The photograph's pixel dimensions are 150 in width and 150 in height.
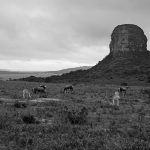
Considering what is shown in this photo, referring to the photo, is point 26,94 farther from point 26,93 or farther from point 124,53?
point 124,53

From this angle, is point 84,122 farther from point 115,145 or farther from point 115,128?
point 115,145

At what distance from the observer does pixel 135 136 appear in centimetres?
1373

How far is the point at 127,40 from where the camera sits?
573 ft

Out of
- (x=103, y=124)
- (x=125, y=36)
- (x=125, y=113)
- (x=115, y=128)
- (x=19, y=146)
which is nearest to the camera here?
(x=19, y=146)

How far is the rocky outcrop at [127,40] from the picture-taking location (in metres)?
172

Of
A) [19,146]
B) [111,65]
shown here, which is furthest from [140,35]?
[19,146]

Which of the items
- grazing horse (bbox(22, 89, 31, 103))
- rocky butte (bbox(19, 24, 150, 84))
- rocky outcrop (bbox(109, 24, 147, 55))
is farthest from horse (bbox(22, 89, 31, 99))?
rocky outcrop (bbox(109, 24, 147, 55))

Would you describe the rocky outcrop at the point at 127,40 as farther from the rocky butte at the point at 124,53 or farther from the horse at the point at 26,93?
the horse at the point at 26,93

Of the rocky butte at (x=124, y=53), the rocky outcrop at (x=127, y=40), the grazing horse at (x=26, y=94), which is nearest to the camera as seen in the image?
the grazing horse at (x=26, y=94)

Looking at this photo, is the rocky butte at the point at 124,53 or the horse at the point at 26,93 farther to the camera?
the rocky butte at the point at 124,53

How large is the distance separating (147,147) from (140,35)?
172 metres

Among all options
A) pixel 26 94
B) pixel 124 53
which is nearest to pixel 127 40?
pixel 124 53

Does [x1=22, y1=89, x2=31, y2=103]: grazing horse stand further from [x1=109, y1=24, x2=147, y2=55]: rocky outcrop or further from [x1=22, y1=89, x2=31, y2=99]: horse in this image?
[x1=109, y1=24, x2=147, y2=55]: rocky outcrop

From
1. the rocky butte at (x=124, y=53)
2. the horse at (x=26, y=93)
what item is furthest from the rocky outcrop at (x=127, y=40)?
the horse at (x=26, y=93)
